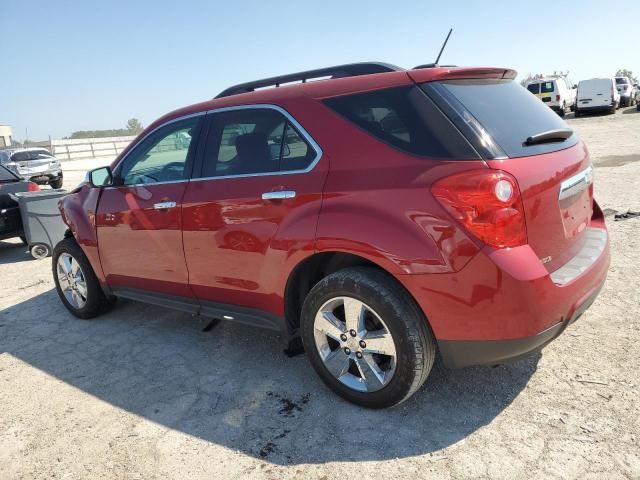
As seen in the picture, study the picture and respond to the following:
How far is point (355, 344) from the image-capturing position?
2779 millimetres

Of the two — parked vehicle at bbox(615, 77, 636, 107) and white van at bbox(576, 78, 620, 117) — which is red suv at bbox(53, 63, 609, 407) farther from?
parked vehicle at bbox(615, 77, 636, 107)

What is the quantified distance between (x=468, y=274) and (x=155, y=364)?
246 centimetres

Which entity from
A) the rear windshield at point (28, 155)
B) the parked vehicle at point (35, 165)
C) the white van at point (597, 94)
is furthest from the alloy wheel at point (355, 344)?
the white van at point (597, 94)

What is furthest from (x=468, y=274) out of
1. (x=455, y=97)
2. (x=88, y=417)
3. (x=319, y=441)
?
(x=88, y=417)

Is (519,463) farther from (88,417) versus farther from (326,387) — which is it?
(88,417)

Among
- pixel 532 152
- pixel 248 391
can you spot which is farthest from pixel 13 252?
pixel 532 152

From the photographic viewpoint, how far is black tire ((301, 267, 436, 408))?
2.52 meters

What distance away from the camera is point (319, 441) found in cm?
261

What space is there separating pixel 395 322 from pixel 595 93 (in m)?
29.0

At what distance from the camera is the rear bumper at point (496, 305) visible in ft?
7.39

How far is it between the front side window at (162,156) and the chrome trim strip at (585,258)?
2.46m

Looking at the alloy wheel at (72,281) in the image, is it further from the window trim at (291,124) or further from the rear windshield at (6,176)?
the rear windshield at (6,176)

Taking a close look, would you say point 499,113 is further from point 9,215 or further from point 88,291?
point 9,215

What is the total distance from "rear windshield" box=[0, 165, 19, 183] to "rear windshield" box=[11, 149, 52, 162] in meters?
10.6
